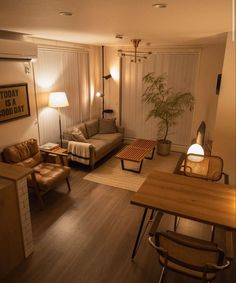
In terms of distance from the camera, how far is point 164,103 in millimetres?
5379

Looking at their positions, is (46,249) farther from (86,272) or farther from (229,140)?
(229,140)

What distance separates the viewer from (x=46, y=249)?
274 centimetres

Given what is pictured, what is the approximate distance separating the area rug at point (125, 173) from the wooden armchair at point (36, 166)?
0.75 metres

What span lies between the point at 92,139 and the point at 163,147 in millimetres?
1712

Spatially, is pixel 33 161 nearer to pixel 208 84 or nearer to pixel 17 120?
pixel 17 120

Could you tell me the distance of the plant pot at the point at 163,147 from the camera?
5586 mm

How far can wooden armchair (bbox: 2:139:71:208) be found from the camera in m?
3.42

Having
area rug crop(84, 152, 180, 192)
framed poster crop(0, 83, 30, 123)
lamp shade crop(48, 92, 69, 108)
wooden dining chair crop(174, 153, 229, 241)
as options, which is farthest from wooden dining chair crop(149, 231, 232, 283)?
lamp shade crop(48, 92, 69, 108)

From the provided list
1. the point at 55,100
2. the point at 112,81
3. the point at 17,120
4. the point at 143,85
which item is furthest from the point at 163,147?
the point at 17,120

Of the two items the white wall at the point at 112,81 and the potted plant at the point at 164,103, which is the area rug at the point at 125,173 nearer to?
the potted plant at the point at 164,103

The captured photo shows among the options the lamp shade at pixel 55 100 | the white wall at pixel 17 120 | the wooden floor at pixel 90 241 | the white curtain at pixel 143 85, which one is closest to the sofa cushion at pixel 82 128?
the lamp shade at pixel 55 100

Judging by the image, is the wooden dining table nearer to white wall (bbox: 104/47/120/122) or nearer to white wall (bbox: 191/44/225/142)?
white wall (bbox: 191/44/225/142)

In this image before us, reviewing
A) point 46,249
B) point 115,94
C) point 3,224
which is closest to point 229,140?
point 46,249

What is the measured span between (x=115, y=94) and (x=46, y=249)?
14.6ft
